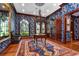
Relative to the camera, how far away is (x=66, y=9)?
598 centimetres

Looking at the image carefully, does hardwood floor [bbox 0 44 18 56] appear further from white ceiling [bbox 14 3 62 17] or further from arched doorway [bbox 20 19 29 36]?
white ceiling [bbox 14 3 62 17]

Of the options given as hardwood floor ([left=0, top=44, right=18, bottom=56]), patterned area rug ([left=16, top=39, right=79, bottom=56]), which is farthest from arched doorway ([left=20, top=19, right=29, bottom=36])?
hardwood floor ([left=0, top=44, right=18, bottom=56])

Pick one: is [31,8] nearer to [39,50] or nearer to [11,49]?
[39,50]

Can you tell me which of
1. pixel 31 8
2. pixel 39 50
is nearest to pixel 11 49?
pixel 39 50

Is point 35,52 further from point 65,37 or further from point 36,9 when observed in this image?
point 65,37

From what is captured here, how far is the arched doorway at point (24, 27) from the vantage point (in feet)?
12.5

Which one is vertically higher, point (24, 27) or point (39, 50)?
point (24, 27)

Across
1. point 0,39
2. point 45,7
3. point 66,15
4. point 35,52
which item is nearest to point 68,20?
point 66,15

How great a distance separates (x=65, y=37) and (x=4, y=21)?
128 inches

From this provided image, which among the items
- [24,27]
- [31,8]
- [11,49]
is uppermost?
[31,8]

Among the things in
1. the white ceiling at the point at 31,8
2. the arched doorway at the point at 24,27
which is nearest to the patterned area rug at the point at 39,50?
the arched doorway at the point at 24,27

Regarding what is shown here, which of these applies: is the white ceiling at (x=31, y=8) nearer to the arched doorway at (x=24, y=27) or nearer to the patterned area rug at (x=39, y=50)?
the arched doorway at (x=24, y=27)

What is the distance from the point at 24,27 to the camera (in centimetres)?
390

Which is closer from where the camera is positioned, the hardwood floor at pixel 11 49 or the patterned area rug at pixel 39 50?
the patterned area rug at pixel 39 50
